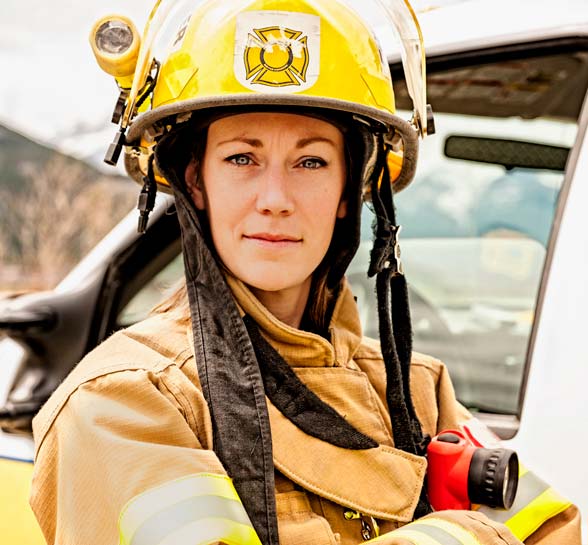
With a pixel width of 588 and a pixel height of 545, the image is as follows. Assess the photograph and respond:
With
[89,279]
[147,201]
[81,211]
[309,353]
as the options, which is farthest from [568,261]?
[81,211]

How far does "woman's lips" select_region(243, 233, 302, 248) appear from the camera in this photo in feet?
6.22

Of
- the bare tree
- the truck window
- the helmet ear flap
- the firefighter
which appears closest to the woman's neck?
the firefighter

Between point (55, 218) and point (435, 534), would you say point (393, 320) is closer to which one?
point (435, 534)

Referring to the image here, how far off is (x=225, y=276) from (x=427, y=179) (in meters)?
1.52

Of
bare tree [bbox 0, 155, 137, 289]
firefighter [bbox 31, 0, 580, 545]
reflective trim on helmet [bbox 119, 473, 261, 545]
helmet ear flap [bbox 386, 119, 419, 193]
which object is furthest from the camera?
bare tree [bbox 0, 155, 137, 289]

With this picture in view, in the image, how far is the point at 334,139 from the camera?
6.60 ft

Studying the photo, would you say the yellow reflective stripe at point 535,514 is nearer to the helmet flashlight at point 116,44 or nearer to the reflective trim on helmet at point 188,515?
the reflective trim on helmet at point 188,515

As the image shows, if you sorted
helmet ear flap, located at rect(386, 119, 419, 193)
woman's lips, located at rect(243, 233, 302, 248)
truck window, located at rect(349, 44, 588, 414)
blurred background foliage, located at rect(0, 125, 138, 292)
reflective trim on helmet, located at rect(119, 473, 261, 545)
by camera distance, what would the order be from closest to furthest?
reflective trim on helmet, located at rect(119, 473, 261, 545)
woman's lips, located at rect(243, 233, 302, 248)
helmet ear flap, located at rect(386, 119, 419, 193)
truck window, located at rect(349, 44, 588, 414)
blurred background foliage, located at rect(0, 125, 138, 292)

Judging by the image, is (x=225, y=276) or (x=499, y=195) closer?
(x=225, y=276)

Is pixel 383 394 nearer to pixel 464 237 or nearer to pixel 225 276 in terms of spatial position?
pixel 225 276

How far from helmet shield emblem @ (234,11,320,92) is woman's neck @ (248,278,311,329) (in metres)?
0.42

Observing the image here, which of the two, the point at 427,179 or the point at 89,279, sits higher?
the point at 427,179

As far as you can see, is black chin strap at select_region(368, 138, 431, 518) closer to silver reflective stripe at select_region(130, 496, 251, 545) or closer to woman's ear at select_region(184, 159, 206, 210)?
woman's ear at select_region(184, 159, 206, 210)

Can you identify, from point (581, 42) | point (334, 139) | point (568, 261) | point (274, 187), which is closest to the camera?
point (274, 187)
